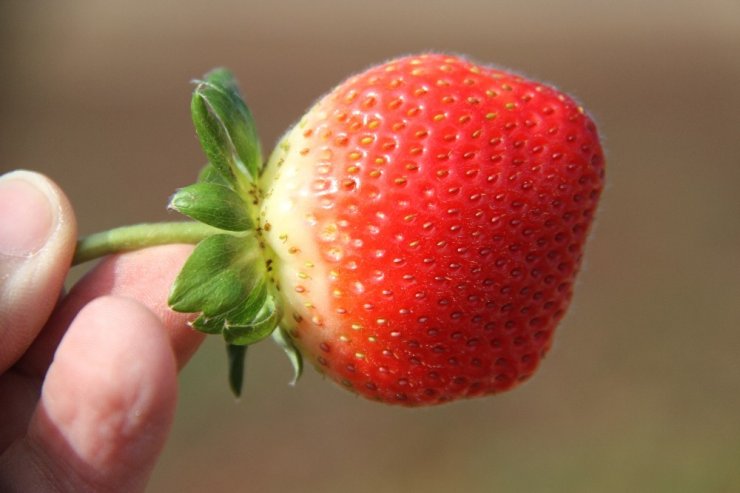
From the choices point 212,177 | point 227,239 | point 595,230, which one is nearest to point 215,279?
point 227,239

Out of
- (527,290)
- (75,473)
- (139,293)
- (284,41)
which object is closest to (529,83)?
(527,290)

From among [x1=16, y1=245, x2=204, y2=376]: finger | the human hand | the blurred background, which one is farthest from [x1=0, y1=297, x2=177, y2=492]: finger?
the blurred background

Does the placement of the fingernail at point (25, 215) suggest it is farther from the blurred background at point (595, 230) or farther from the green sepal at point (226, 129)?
the blurred background at point (595, 230)

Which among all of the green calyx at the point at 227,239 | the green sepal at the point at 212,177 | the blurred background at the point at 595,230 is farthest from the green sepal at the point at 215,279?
the blurred background at the point at 595,230

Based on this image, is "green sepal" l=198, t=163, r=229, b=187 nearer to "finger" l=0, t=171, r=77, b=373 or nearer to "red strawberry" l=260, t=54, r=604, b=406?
"red strawberry" l=260, t=54, r=604, b=406

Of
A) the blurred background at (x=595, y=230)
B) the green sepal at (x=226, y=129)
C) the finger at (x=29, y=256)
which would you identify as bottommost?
the blurred background at (x=595, y=230)

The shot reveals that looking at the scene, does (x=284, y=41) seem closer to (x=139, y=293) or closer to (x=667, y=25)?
(x=667, y=25)
